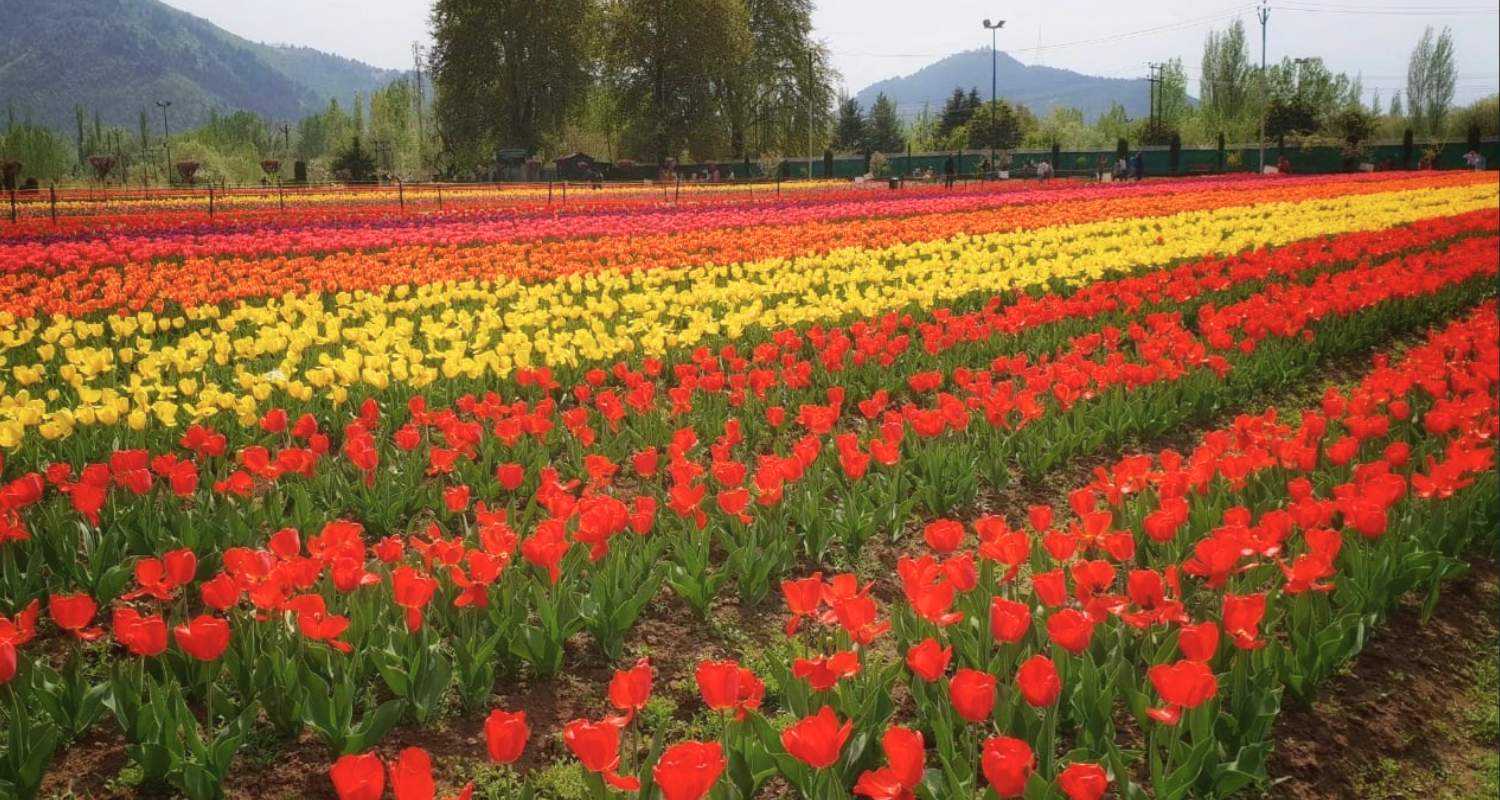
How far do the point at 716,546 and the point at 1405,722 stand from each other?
2.64m

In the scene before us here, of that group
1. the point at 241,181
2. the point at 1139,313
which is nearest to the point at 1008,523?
the point at 1139,313

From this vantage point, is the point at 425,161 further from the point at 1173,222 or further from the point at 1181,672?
the point at 1181,672

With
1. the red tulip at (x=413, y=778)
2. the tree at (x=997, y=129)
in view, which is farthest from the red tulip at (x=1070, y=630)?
the tree at (x=997, y=129)

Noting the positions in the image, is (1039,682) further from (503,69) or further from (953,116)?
(953,116)

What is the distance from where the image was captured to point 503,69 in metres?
57.3

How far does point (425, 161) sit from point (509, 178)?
55.3 ft

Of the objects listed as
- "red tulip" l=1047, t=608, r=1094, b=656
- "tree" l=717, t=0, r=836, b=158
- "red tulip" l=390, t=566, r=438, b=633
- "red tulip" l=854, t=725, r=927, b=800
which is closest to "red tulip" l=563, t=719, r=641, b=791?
"red tulip" l=854, t=725, r=927, b=800

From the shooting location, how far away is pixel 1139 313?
9117mm

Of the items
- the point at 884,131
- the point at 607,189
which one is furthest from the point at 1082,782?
the point at 884,131

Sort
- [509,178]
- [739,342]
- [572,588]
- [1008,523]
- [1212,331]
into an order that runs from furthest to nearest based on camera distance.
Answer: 1. [509,178]
2. [739,342]
3. [1212,331]
4. [1008,523]
5. [572,588]

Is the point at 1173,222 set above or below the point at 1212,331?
above

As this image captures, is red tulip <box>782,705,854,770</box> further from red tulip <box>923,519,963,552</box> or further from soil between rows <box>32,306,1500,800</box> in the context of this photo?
red tulip <box>923,519,963,552</box>

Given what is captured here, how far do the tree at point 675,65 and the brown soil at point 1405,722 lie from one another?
58.5 metres

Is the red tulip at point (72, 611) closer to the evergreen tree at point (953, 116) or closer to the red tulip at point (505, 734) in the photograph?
the red tulip at point (505, 734)
